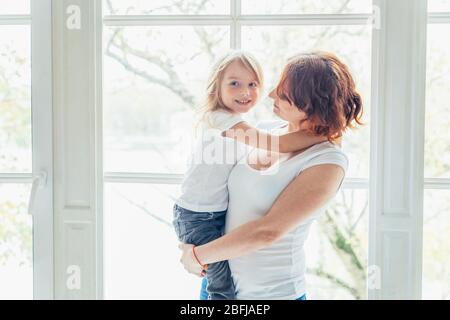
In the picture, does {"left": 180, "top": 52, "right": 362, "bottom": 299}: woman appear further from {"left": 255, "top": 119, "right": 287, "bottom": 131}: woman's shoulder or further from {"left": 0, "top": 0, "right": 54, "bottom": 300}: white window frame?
{"left": 0, "top": 0, "right": 54, "bottom": 300}: white window frame

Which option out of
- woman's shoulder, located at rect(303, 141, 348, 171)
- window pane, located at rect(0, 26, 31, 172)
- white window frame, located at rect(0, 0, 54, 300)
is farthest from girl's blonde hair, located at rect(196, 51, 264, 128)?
window pane, located at rect(0, 26, 31, 172)

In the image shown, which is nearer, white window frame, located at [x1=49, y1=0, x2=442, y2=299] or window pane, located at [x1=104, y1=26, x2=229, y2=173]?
white window frame, located at [x1=49, y1=0, x2=442, y2=299]

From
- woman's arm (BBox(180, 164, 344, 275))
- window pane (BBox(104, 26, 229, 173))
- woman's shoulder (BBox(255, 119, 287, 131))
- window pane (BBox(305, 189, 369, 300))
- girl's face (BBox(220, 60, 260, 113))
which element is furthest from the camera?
window pane (BBox(305, 189, 369, 300))

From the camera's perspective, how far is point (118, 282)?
187 cm

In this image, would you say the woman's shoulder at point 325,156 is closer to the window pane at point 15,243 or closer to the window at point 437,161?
the window at point 437,161

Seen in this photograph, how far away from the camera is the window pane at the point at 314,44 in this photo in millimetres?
1712

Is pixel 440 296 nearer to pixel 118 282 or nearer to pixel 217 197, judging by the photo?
pixel 217 197

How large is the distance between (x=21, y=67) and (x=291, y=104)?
1.01 metres

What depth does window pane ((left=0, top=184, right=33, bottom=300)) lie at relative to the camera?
1.82 m

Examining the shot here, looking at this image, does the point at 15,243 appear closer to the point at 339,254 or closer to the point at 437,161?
the point at 339,254

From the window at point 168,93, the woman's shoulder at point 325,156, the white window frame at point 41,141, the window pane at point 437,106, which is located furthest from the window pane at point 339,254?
the white window frame at point 41,141

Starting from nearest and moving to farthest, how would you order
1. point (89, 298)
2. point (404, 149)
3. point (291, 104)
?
1. point (291, 104)
2. point (404, 149)
3. point (89, 298)

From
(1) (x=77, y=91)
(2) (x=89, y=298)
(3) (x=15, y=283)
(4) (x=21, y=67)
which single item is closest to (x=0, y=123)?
(4) (x=21, y=67)

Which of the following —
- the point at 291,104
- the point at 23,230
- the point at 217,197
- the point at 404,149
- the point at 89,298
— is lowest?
the point at 89,298
